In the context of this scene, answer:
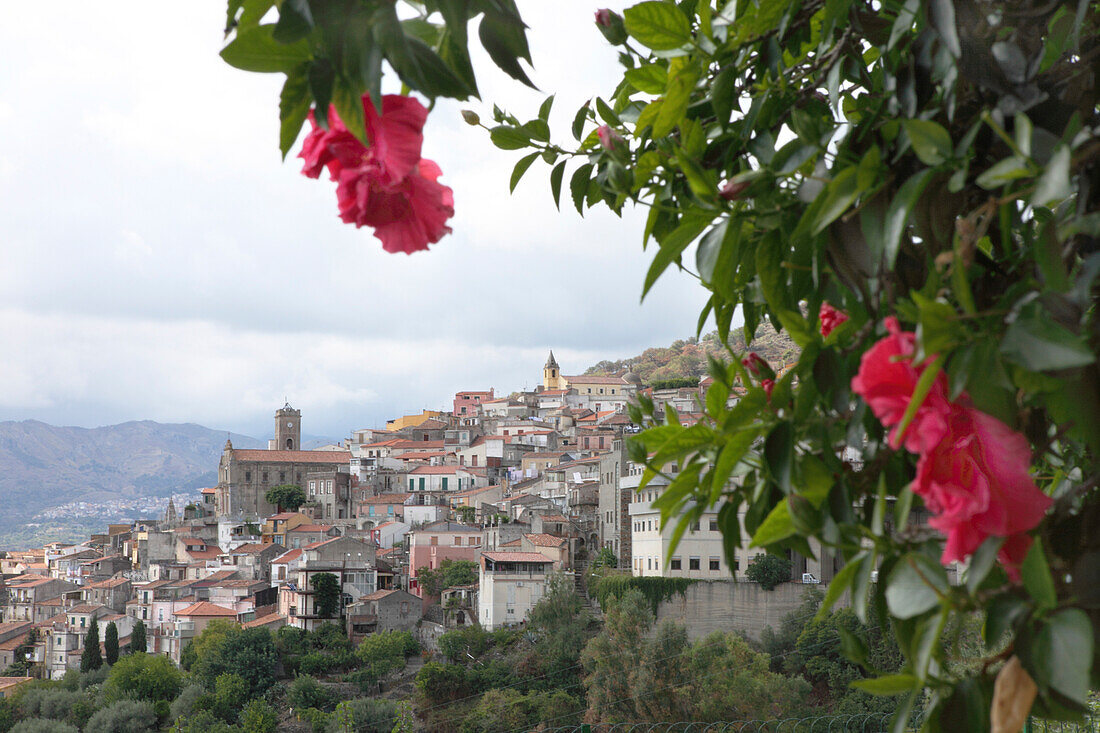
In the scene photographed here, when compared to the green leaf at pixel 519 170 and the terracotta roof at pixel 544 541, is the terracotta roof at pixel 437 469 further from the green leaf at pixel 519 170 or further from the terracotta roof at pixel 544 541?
the green leaf at pixel 519 170

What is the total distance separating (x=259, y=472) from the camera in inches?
1463

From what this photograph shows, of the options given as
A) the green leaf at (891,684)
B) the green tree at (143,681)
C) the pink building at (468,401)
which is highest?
the pink building at (468,401)

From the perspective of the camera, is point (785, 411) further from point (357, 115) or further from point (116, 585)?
point (116, 585)

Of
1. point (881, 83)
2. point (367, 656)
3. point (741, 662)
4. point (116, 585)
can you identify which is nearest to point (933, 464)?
point (881, 83)

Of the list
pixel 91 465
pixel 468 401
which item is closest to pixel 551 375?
pixel 468 401

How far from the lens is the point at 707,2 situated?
80cm

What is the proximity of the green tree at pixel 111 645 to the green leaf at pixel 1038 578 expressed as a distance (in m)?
25.8

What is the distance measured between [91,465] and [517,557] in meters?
121

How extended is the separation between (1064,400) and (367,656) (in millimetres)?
21721

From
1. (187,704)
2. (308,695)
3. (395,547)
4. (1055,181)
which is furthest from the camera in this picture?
(395,547)

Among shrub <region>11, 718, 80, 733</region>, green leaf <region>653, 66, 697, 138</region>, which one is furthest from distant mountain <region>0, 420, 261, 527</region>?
green leaf <region>653, 66, 697, 138</region>

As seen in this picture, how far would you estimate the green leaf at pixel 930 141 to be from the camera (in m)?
0.53

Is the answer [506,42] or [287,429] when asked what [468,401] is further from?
[506,42]

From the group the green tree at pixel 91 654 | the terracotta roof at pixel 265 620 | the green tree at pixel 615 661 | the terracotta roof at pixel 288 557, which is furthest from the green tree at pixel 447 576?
the green tree at pixel 91 654
